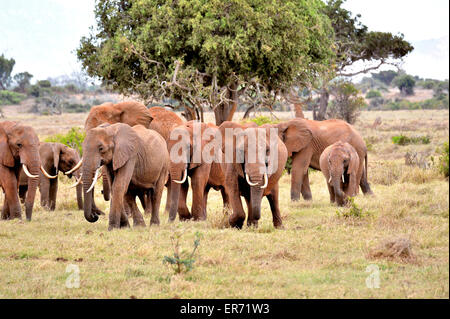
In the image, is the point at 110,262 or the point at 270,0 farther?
the point at 270,0

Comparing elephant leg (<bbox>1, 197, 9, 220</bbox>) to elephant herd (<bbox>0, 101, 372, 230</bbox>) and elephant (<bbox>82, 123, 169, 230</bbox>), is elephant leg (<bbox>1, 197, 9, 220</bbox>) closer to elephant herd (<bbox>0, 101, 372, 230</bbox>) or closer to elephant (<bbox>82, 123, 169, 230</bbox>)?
elephant herd (<bbox>0, 101, 372, 230</bbox>)

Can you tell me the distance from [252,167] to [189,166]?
103 inches

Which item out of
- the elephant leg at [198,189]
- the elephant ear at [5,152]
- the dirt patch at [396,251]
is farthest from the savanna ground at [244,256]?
the elephant ear at [5,152]

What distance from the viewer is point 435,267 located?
7684 mm

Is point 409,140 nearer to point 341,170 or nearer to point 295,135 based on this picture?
point 295,135

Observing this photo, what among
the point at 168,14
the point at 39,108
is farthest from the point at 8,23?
the point at 168,14

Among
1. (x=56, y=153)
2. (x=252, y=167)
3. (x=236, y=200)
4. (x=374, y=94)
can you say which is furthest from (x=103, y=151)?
(x=374, y=94)

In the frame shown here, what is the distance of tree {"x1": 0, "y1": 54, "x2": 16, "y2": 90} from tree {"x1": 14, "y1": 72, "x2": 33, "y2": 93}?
2348 mm

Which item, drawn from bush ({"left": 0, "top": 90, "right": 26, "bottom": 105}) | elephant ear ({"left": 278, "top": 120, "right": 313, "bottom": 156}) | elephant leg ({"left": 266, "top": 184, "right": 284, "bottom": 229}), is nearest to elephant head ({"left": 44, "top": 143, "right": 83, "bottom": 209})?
elephant ear ({"left": 278, "top": 120, "right": 313, "bottom": 156})

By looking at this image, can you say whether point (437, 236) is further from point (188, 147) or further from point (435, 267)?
point (188, 147)

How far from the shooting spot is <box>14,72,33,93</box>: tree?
82.2m

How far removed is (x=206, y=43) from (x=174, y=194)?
926 centimetres

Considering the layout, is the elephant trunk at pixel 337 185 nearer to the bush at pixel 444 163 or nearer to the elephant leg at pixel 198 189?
the bush at pixel 444 163

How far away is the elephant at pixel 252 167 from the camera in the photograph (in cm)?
989
